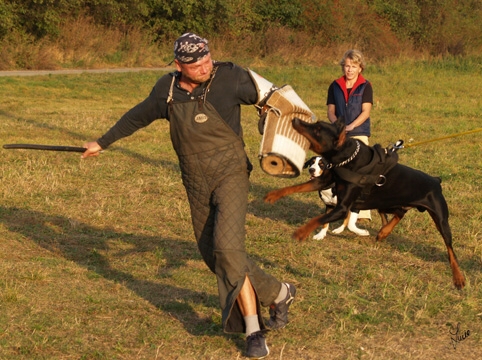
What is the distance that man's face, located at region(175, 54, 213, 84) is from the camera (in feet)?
15.5

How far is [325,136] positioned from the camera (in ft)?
19.3

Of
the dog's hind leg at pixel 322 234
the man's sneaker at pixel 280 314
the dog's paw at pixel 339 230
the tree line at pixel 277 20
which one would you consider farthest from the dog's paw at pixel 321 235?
the tree line at pixel 277 20

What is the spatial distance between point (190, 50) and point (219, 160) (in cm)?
68

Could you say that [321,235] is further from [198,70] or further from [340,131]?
[198,70]

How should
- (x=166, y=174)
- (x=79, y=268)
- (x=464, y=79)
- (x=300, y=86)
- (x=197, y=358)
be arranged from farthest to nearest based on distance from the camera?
(x=464, y=79) → (x=300, y=86) → (x=166, y=174) → (x=79, y=268) → (x=197, y=358)

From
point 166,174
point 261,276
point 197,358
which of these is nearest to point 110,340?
point 197,358

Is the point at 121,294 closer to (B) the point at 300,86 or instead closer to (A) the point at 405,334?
(A) the point at 405,334

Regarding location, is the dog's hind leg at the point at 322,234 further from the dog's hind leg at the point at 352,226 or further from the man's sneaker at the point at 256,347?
the man's sneaker at the point at 256,347

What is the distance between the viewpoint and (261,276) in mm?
4984

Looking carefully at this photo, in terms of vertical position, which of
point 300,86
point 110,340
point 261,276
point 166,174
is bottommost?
point 300,86

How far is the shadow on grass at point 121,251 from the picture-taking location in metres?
5.66

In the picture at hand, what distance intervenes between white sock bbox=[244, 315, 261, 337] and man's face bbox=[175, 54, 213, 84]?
143 centimetres

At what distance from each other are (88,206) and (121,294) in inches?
113

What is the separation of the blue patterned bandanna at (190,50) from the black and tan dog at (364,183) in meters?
1.13
